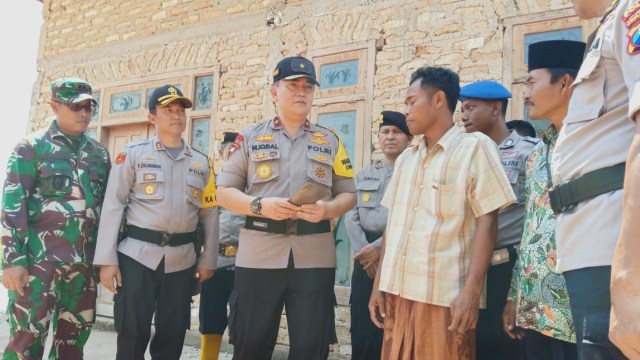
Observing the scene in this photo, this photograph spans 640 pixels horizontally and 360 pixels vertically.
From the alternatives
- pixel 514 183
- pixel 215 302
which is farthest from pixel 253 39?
pixel 514 183

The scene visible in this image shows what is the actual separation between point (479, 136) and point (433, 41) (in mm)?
2430

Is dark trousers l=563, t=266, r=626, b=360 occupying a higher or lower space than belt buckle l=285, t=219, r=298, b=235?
lower

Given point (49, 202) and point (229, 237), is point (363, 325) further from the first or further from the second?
point (49, 202)

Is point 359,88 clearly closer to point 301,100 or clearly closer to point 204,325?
point 301,100

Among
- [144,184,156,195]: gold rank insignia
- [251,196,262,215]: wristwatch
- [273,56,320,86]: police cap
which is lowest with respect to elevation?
[251,196,262,215]: wristwatch

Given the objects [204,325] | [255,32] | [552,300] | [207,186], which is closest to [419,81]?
[552,300]

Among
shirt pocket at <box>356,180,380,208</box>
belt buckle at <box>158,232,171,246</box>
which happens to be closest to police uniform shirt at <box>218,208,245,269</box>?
belt buckle at <box>158,232,171,246</box>

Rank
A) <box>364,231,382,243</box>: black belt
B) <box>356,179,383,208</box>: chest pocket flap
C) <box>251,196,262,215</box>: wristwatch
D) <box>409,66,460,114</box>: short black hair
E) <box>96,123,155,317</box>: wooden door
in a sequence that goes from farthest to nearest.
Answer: <box>96,123,155,317</box>: wooden door → <box>356,179,383,208</box>: chest pocket flap → <box>364,231,382,243</box>: black belt → <box>251,196,262,215</box>: wristwatch → <box>409,66,460,114</box>: short black hair

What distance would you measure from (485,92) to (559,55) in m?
1.10

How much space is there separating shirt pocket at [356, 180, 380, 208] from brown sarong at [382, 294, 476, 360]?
140 cm

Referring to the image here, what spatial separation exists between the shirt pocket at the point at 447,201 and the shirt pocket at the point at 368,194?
1338 mm

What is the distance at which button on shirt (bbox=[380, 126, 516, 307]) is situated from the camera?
7.01ft

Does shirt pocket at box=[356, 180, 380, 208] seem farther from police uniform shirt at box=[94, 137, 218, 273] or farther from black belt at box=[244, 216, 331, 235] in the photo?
police uniform shirt at box=[94, 137, 218, 273]

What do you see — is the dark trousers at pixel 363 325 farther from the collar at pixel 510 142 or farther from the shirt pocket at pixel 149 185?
the shirt pocket at pixel 149 185
